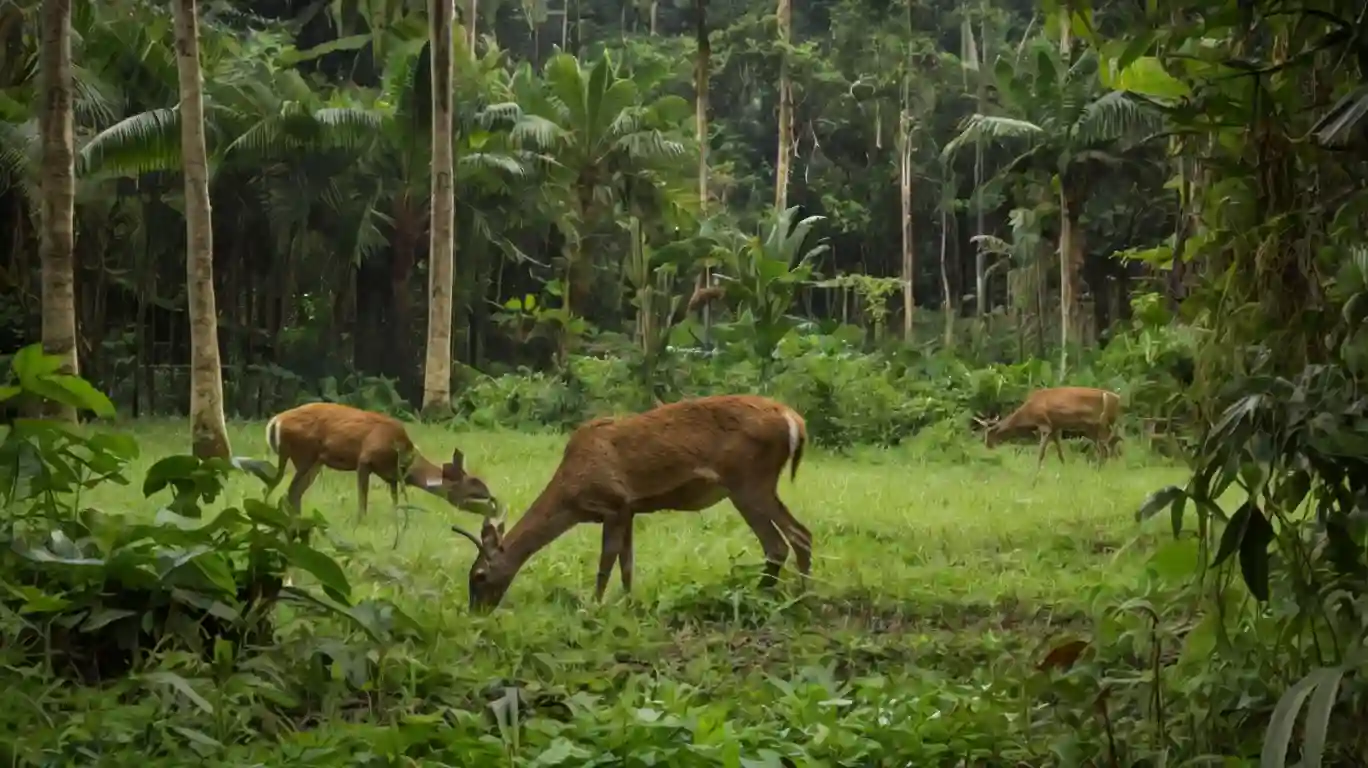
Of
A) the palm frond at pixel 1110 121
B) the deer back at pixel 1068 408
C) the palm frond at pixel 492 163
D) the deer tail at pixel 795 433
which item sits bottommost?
the deer tail at pixel 795 433

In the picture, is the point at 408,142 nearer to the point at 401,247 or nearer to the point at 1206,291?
the point at 401,247

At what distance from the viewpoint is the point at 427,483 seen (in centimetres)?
353

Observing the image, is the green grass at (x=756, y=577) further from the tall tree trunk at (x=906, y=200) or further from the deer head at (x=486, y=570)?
the tall tree trunk at (x=906, y=200)

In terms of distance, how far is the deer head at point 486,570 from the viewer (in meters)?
3.36

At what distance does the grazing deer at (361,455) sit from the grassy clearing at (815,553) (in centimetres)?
4

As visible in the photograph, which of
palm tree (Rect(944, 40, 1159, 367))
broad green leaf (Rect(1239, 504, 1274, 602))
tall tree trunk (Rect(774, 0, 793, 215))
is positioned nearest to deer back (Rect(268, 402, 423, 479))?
tall tree trunk (Rect(774, 0, 793, 215))

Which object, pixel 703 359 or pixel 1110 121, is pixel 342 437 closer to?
pixel 703 359

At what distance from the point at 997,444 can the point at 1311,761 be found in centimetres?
269

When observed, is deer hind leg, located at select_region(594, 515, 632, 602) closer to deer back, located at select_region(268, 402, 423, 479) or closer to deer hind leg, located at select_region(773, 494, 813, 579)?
deer hind leg, located at select_region(773, 494, 813, 579)

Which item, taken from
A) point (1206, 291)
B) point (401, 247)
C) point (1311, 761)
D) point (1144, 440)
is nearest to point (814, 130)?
point (401, 247)

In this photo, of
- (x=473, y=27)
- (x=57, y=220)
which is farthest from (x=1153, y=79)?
(x=473, y=27)

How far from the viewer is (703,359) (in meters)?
3.98

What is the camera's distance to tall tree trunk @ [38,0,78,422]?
3.22 metres

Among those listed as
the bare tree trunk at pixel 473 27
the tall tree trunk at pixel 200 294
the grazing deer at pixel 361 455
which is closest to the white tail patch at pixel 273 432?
the grazing deer at pixel 361 455
